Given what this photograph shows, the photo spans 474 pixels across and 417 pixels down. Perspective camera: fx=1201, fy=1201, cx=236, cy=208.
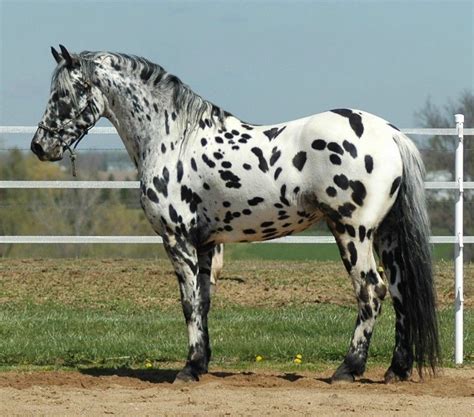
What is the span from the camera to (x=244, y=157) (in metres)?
8.44

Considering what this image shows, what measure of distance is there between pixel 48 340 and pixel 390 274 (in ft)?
12.2

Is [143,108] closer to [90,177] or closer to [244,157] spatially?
[244,157]

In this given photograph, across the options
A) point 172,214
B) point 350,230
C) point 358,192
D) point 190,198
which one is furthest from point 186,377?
point 358,192

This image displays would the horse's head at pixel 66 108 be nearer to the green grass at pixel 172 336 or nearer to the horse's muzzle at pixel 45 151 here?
the horse's muzzle at pixel 45 151

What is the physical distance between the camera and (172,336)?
1112 cm

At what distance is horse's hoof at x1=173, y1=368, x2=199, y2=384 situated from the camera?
8531mm

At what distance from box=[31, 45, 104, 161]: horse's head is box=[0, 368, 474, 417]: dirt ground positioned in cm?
172

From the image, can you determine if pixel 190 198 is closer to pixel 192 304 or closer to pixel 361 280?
pixel 192 304

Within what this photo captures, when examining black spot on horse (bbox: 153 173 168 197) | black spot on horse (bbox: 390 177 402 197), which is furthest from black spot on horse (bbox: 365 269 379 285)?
black spot on horse (bbox: 153 173 168 197)

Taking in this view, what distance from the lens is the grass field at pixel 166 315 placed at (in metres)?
10.2

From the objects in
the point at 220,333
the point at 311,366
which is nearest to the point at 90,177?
the point at 220,333

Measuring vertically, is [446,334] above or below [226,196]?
below

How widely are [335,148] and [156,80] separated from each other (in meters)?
1.55

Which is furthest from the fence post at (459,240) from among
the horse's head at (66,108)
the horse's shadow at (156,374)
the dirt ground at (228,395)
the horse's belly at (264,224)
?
the horse's head at (66,108)
